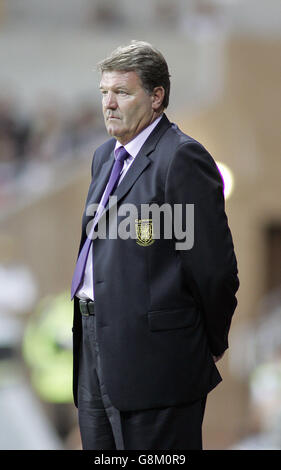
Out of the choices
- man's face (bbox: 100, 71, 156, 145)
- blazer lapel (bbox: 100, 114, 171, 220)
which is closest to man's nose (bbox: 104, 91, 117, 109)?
man's face (bbox: 100, 71, 156, 145)

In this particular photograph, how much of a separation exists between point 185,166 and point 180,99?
317 inches

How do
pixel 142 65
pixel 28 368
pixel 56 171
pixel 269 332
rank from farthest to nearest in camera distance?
pixel 269 332
pixel 56 171
pixel 28 368
pixel 142 65

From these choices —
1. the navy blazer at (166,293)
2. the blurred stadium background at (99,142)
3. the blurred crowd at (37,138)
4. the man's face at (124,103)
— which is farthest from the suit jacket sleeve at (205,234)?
the blurred crowd at (37,138)

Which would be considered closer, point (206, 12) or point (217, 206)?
point (217, 206)

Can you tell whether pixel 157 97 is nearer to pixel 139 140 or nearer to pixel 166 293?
pixel 139 140

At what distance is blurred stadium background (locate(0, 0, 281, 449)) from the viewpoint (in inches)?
346

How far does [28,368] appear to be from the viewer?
28.5 feet

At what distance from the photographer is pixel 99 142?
9.49 m

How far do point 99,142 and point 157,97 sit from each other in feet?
25.3

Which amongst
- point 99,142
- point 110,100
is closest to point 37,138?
point 99,142

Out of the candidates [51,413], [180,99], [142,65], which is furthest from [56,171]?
[142,65]

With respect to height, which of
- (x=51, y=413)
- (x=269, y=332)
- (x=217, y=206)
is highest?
(x=217, y=206)

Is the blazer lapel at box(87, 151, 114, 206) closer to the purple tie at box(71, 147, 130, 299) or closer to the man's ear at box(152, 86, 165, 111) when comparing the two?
the purple tie at box(71, 147, 130, 299)
